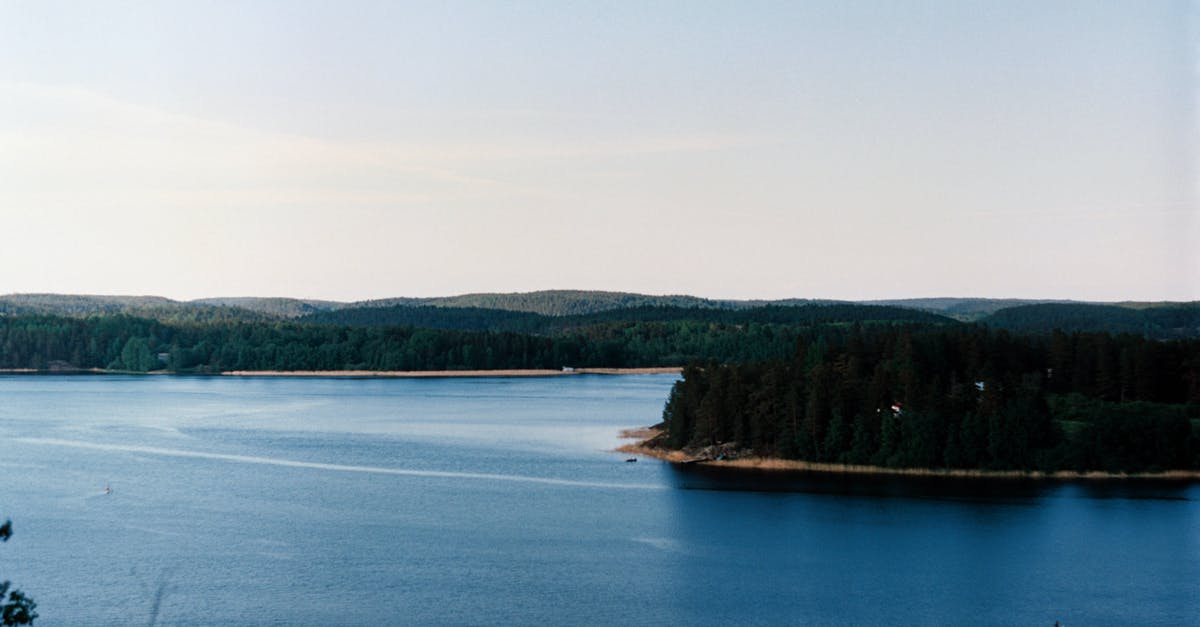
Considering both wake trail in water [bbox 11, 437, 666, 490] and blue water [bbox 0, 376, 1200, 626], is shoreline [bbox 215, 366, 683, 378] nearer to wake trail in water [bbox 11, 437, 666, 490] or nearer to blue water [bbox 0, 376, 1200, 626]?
wake trail in water [bbox 11, 437, 666, 490]

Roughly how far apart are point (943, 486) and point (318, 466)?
2735cm

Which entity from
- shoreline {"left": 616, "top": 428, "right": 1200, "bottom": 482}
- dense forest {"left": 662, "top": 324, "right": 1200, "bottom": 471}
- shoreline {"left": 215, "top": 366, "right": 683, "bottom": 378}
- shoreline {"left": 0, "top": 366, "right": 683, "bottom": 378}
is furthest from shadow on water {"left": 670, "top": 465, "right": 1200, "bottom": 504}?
shoreline {"left": 215, "top": 366, "right": 683, "bottom": 378}

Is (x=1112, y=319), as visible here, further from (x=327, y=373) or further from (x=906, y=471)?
(x=327, y=373)

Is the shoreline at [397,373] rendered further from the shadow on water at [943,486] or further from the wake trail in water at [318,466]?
the shadow on water at [943,486]

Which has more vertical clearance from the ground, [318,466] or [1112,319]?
[1112,319]

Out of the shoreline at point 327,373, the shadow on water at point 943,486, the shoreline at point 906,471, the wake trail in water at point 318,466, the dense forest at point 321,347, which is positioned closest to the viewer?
the shadow on water at point 943,486

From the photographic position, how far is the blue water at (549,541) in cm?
3105

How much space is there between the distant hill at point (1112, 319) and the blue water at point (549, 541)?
104 ft

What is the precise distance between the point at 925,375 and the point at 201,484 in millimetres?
35899

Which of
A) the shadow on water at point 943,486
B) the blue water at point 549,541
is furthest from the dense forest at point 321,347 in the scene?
the shadow on water at point 943,486

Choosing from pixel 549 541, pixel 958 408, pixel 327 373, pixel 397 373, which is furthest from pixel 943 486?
pixel 327 373

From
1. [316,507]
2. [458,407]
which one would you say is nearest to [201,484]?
[316,507]

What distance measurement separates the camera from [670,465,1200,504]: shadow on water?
4712cm

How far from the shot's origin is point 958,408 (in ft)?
174
